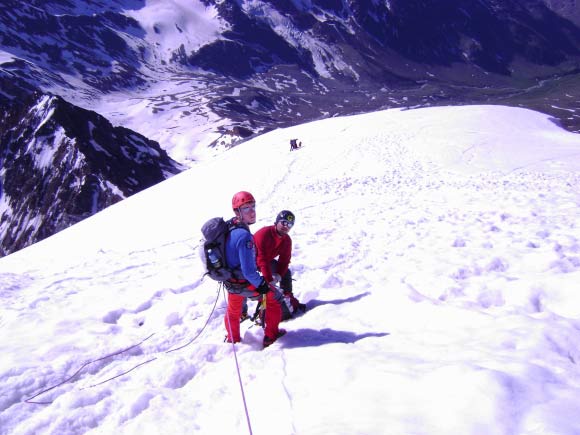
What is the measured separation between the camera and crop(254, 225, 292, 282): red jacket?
759 centimetres

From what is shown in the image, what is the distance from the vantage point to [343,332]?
24.4ft

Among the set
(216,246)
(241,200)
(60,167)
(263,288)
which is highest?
(60,167)

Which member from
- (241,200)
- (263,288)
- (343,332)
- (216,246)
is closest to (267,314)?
(263,288)

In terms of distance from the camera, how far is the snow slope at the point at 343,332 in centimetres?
479

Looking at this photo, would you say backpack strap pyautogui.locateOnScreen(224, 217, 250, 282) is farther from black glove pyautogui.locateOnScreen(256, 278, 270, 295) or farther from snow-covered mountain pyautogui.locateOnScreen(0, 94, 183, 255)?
snow-covered mountain pyautogui.locateOnScreen(0, 94, 183, 255)

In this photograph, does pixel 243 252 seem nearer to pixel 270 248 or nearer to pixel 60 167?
pixel 270 248

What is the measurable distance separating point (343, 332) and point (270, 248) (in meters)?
2.08

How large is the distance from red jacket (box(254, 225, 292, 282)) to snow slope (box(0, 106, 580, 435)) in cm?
101

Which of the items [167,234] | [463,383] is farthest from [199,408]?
[167,234]

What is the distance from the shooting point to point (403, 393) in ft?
16.1

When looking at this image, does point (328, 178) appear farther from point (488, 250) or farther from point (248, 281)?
point (248, 281)

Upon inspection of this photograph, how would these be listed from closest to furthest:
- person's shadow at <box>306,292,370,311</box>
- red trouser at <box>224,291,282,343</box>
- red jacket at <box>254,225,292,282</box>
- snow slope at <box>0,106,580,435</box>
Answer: snow slope at <box>0,106,580,435</box> → red trouser at <box>224,291,282,343</box> → red jacket at <box>254,225,292,282</box> → person's shadow at <box>306,292,370,311</box>

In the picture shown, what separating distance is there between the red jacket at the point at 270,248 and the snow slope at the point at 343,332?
1.01m

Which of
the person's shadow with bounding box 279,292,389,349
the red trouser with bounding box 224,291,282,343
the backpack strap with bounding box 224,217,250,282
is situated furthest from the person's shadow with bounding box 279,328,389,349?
the backpack strap with bounding box 224,217,250,282
